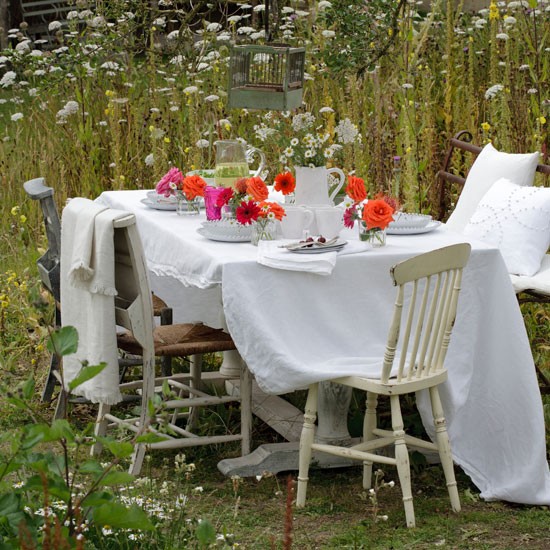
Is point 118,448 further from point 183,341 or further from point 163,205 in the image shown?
point 163,205

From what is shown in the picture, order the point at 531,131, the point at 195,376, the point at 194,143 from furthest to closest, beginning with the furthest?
the point at 194,143 < the point at 531,131 < the point at 195,376

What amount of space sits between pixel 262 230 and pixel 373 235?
0.37 metres

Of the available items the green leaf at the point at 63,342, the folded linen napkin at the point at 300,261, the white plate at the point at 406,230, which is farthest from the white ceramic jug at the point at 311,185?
the green leaf at the point at 63,342

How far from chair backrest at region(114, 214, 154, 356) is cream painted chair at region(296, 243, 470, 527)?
0.57 m

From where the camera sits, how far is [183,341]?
3.77m

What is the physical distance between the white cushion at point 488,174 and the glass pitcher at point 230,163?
1018 mm

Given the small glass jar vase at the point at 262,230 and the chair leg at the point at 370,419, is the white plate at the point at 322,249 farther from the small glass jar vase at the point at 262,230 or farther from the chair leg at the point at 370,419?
the chair leg at the point at 370,419

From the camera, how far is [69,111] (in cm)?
625

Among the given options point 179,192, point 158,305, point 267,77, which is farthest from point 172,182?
point 267,77

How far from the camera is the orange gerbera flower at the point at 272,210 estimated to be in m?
3.63

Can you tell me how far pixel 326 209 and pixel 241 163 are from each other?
0.61 metres

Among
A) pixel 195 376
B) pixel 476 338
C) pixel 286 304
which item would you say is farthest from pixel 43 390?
pixel 476 338

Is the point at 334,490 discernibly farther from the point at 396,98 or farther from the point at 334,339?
the point at 396,98

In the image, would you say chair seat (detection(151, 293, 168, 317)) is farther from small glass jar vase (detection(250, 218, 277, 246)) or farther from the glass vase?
the glass vase
